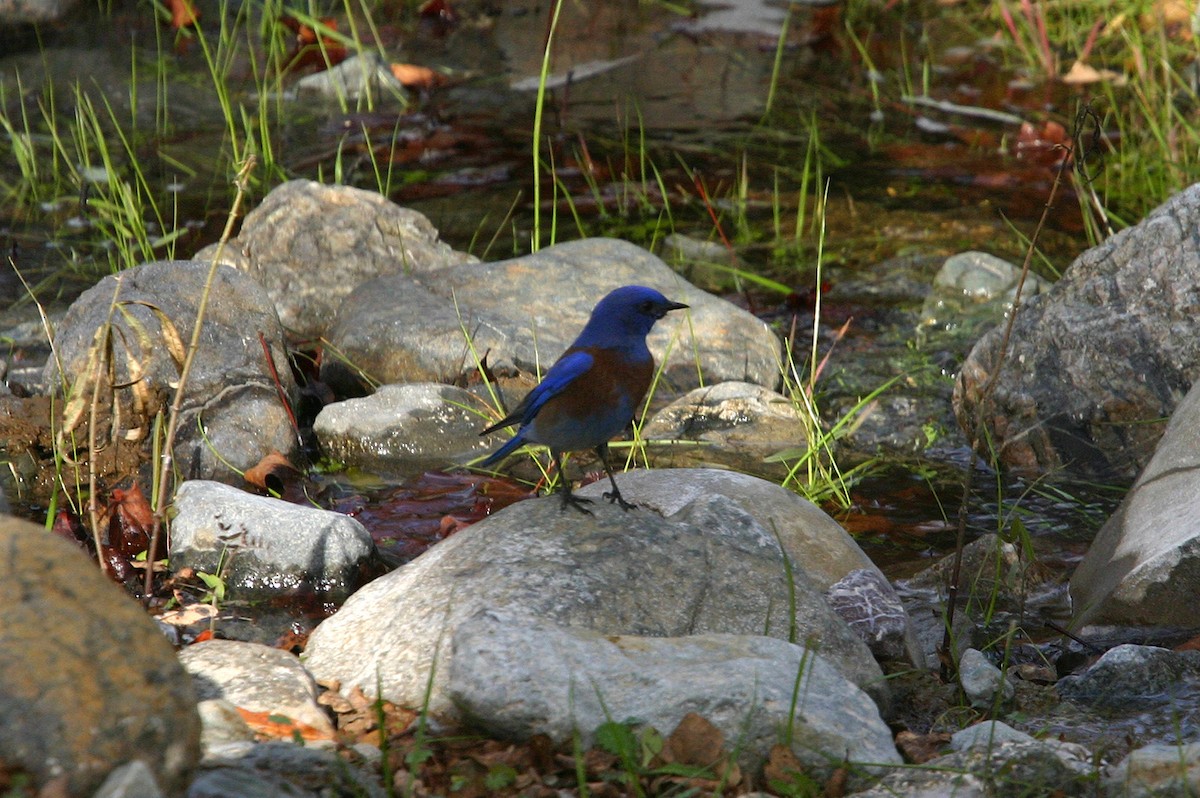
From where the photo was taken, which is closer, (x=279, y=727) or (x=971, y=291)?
(x=279, y=727)

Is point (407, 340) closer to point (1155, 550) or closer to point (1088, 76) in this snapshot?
point (1155, 550)

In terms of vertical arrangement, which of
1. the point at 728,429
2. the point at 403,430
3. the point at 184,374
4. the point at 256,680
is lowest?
the point at 728,429

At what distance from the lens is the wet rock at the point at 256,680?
315 centimetres

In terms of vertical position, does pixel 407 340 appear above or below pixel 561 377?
below

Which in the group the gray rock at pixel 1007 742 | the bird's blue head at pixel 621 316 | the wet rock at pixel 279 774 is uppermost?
the bird's blue head at pixel 621 316

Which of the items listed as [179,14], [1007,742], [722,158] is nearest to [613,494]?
[1007,742]

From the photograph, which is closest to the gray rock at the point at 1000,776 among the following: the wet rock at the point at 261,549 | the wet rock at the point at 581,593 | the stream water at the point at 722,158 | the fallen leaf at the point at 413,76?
the wet rock at the point at 581,593

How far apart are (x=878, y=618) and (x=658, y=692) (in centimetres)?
102

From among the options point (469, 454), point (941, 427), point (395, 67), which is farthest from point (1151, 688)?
point (395, 67)

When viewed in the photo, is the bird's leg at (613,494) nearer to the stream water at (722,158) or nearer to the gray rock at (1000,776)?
the stream water at (722,158)

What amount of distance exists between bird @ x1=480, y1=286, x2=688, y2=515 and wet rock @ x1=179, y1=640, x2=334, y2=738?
0.89 metres

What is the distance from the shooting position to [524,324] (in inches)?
229

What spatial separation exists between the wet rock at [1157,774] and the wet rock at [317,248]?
4274mm

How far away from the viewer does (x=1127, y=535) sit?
4031 mm
